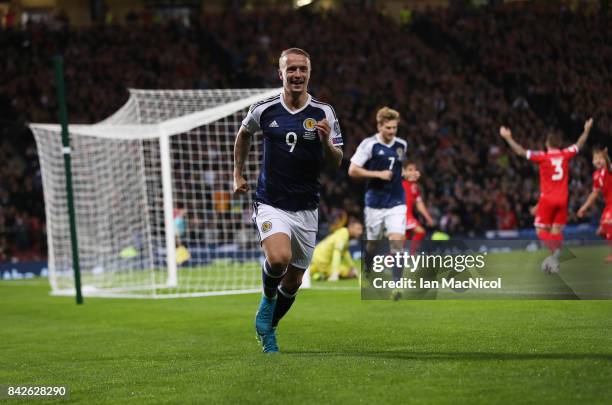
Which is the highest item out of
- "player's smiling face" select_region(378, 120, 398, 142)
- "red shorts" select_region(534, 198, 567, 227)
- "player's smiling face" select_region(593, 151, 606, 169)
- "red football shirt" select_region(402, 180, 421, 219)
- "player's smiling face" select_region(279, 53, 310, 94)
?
"player's smiling face" select_region(279, 53, 310, 94)

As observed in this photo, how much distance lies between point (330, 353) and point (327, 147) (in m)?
1.67

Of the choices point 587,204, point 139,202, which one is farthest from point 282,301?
point 139,202

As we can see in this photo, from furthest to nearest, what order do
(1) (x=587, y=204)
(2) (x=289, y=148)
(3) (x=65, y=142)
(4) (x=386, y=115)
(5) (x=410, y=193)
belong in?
(5) (x=410, y=193) → (1) (x=587, y=204) → (3) (x=65, y=142) → (4) (x=386, y=115) → (2) (x=289, y=148)

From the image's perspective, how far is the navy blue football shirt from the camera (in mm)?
13094

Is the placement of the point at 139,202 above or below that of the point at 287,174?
below

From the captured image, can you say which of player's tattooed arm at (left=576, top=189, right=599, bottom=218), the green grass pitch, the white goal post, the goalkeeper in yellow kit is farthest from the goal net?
player's tattooed arm at (left=576, top=189, right=599, bottom=218)

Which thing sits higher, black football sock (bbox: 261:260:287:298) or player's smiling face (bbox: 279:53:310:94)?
player's smiling face (bbox: 279:53:310:94)

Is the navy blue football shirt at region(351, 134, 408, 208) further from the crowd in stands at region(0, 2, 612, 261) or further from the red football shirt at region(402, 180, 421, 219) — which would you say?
the crowd in stands at region(0, 2, 612, 261)

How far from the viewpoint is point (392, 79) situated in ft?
109

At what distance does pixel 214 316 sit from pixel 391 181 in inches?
113

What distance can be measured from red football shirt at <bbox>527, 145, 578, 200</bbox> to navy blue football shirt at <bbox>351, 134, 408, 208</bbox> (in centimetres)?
433

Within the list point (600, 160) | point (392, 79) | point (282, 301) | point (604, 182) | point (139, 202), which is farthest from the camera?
point (392, 79)

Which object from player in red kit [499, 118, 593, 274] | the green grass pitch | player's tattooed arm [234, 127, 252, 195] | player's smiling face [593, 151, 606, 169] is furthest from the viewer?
player's smiling face [593, 151, 606, 169]

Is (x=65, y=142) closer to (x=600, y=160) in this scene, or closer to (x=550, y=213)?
(x=550, y=213)
